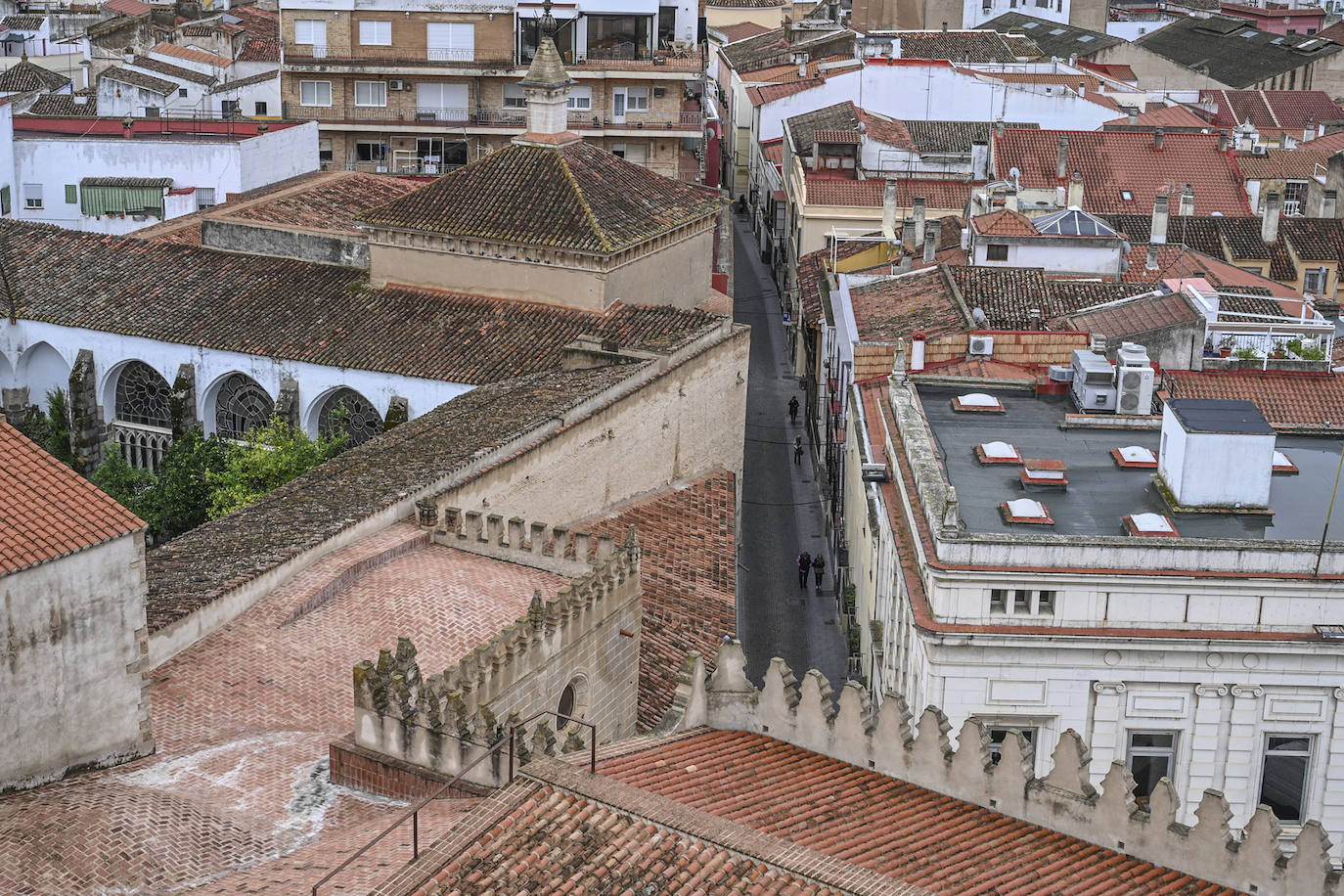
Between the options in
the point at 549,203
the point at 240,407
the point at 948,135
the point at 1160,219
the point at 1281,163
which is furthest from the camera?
the point at 948,135

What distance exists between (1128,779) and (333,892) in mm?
9627

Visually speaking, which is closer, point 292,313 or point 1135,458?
point 1135,458

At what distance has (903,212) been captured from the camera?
7881 cm

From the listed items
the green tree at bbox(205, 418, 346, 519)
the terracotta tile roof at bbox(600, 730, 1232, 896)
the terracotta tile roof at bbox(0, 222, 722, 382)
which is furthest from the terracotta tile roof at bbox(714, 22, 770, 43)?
the terracotta tile roof at bbox(600, 730, 1232, 896)

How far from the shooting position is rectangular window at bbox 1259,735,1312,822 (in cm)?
3450

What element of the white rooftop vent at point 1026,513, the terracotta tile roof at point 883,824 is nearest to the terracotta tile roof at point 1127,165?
the white rooftop vent at point 1026,513

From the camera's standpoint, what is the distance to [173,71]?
92062 millimetres

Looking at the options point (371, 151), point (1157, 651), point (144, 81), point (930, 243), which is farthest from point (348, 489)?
point (144, 81)

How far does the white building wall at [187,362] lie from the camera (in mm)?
54156

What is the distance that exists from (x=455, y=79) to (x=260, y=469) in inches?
1450

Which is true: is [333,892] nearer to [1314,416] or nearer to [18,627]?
[18,627]

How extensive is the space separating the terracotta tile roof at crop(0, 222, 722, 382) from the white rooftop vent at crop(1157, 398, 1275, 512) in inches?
698

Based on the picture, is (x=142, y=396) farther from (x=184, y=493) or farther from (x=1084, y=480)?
(x=1084, y=480)

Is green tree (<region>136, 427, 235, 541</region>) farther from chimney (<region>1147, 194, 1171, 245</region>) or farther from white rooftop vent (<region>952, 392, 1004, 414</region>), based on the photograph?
chimney (<region>1147, 194, 1171, 245</region>)
